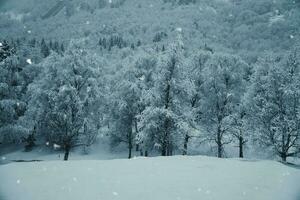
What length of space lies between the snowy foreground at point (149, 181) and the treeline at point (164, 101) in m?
11.5

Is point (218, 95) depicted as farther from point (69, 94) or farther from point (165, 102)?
point (69, 94)

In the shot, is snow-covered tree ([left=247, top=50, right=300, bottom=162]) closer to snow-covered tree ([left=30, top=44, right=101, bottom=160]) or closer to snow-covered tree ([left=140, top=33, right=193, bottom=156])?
snow-covered tree ([left=140, top=33, right=193, bottom=156])

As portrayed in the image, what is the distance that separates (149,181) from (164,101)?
1706 cm

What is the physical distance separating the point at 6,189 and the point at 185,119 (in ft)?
66.1

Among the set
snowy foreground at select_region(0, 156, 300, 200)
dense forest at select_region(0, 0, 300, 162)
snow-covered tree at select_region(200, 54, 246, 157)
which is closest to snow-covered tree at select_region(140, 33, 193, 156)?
dense forest at select_region(0, 0, 300, 162)

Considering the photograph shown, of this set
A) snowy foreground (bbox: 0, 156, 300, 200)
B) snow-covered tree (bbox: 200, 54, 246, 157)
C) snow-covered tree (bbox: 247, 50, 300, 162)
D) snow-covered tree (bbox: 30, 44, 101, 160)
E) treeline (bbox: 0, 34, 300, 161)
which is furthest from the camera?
snow-covered tree (bbox: 200, 54, 246, 157)

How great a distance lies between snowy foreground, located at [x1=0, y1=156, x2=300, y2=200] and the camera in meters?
12.1

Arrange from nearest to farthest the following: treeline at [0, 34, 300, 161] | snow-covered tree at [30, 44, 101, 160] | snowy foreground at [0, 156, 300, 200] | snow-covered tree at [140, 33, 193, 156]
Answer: snowy foreground at [0, 156, 300, 200]
snow-covered tree at [140, 33, 193, 156]
treeline at [0, 34, 300, 161]
snow-covered tree at [30, 44, 101, 160]

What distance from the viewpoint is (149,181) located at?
46.2 feet

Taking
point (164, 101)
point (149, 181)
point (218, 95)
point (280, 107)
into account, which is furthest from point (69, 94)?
point (149, 181)

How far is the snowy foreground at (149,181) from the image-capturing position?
12094 millimetres

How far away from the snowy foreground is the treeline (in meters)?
11.5

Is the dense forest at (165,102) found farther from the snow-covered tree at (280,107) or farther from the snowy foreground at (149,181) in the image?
the snowy foreground at (149,181)

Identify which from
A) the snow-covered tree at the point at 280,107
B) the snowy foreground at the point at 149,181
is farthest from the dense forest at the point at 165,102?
the snowy foreground at the point at 149,181
